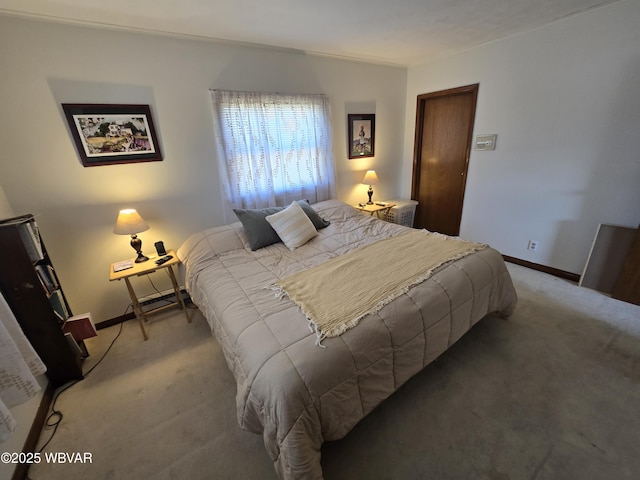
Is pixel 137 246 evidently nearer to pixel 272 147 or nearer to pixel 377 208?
pixel 272 147

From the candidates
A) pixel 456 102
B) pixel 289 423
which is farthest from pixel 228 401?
pixel 456 102

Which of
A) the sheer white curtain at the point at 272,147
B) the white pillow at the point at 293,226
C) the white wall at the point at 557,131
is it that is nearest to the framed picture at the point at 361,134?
the sheer white curtain at the point at 272,147

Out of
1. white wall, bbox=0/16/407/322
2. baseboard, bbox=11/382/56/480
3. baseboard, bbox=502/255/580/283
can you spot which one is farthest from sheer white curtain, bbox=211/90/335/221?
baseboard, bbox=502/255/580/283

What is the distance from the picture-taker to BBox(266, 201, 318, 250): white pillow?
7.66 ft

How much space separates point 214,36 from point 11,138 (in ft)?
5.58

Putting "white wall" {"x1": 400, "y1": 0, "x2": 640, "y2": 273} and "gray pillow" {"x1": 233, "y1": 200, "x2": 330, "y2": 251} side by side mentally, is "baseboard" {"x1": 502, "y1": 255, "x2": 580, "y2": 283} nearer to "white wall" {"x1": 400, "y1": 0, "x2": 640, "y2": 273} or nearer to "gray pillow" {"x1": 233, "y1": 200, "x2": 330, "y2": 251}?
"white wall" {"x1": 400, "y1": 0, "x2": 640, "y2": 273}

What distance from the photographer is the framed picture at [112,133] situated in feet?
6.53

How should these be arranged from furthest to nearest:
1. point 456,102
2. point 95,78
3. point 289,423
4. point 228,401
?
point 456,102 < point 95,78 < point 228,401 < point 289,423

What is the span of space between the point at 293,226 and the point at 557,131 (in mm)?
2703

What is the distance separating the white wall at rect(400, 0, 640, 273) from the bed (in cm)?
133

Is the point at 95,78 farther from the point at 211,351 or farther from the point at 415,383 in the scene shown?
the point at 415,383

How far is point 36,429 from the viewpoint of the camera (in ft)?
4.80

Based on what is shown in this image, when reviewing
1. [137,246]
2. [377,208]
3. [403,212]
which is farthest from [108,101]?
[403,212]

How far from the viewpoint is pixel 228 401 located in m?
1.62
